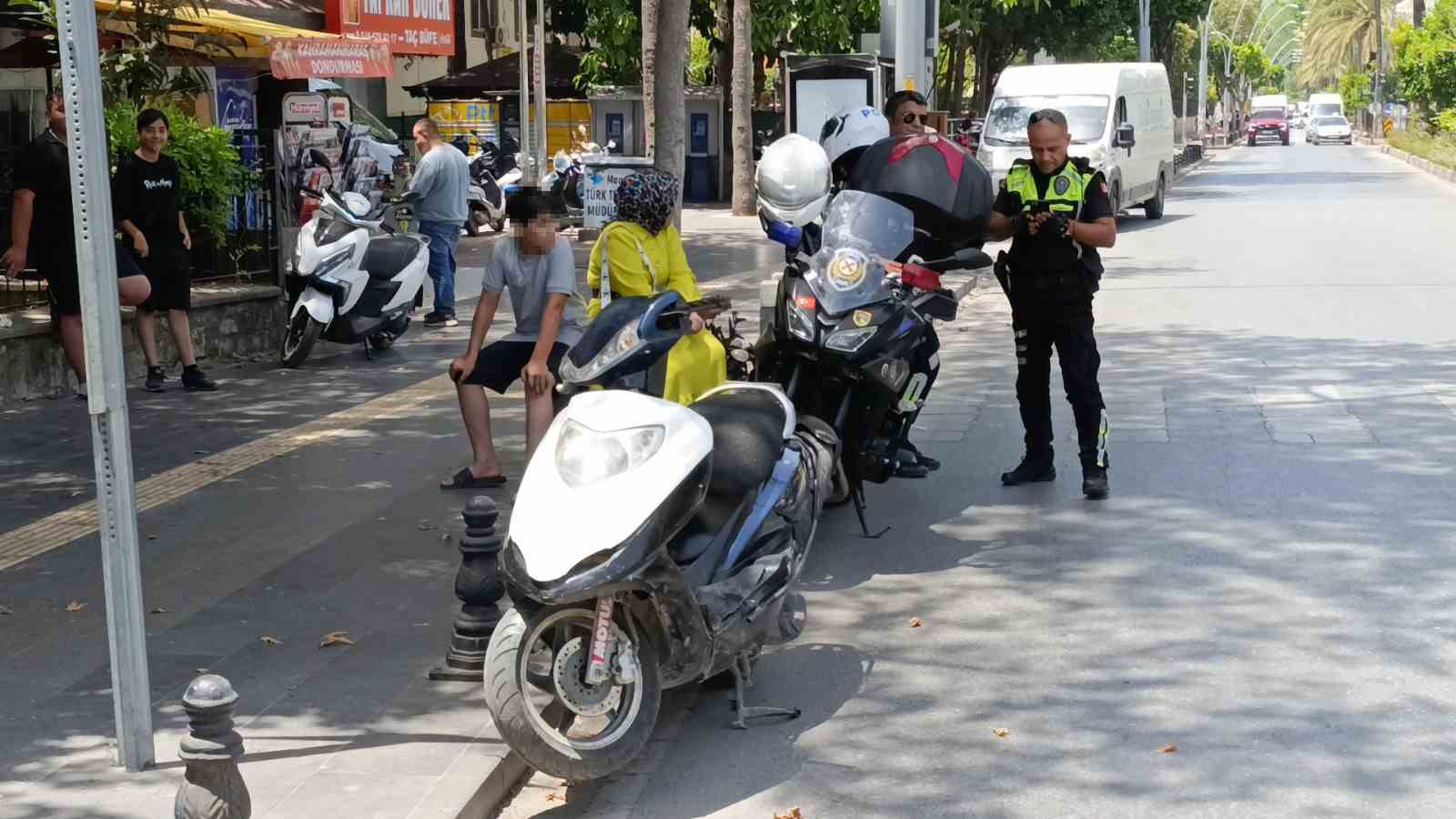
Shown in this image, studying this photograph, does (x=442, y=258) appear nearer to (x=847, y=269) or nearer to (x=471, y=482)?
(x=471, y=482)

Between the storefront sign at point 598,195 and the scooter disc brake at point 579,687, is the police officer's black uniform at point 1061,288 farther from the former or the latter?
the storefront sign at point 598,195

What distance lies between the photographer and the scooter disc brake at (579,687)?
4930 millimetres

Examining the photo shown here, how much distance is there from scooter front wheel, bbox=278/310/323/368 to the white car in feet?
239

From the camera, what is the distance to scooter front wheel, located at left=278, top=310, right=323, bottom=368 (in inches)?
495

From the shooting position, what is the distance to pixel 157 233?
11.6m

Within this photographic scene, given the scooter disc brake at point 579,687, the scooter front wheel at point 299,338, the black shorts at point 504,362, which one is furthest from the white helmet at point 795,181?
the scooter front wheel at point 299,338

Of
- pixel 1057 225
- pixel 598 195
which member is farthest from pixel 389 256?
pixel 598 195

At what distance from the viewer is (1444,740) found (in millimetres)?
5285

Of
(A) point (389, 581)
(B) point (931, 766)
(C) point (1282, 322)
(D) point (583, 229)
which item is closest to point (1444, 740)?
(B) point (931, 766)

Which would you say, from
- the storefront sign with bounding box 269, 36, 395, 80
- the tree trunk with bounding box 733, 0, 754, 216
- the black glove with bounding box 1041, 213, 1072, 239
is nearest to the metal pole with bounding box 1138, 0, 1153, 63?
the tree trunk with bounding box 733, 0, 754, 216

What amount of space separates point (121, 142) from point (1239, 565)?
8.35 metres

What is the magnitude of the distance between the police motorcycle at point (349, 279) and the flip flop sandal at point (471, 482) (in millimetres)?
4165

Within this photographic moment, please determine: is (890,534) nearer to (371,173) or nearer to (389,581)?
(389,581)

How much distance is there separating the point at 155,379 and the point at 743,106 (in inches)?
622
